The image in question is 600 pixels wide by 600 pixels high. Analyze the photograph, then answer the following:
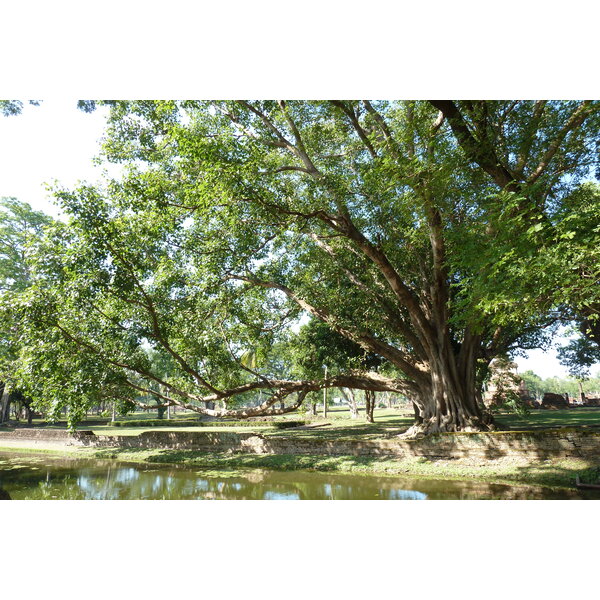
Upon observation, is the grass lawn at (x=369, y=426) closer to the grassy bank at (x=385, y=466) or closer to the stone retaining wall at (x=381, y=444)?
the stone retaining wall at (x=381, y=444)

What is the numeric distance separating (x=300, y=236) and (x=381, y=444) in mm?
5911

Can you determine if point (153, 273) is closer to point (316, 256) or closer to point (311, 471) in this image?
point (316, 256)

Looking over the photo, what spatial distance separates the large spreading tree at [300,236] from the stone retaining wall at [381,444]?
1.22 meters

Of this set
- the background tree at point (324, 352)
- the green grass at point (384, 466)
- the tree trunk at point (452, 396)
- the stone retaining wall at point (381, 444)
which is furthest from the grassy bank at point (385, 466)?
the background tree at point (324, 352)

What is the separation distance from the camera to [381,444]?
9.48 m

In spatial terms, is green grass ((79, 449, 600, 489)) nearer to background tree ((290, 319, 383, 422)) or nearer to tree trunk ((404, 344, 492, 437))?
tree trunk ((404, 344, 492, 437))

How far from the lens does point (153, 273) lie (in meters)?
9.49

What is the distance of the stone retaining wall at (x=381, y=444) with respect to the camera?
25.4 ft

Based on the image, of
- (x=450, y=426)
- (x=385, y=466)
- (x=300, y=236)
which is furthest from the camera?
(x=300, y=236)

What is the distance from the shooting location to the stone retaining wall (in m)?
7.75

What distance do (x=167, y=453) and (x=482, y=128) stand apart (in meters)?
11.3

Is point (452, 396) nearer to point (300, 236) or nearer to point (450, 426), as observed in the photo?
point (450, 426)

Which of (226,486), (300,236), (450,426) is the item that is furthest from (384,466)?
(300,236)

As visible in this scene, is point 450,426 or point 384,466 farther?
point 450,426
